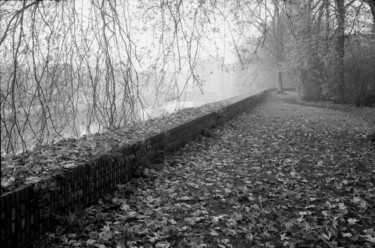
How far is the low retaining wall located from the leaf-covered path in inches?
5.9

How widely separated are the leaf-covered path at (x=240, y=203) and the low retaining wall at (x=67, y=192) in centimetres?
15

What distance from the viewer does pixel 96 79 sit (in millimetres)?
4523

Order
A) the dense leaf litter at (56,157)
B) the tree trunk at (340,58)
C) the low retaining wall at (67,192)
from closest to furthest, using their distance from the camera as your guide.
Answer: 1. the low retaining wall at (67,192)
2. the dense leaf litter at (56,157)
3. the tree trunk at (340,58)

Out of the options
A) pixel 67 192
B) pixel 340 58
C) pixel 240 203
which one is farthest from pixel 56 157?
pixel 340 58

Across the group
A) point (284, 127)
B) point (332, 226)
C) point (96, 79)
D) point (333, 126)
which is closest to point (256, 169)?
point (332, 226)

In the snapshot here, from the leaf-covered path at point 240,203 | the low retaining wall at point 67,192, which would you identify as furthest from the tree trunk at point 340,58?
the low retaining wall at point 67,192

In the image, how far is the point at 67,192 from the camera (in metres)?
3.58

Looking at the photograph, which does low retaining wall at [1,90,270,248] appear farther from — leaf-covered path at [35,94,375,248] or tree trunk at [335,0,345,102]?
tree trunk at [335,0,345,102]

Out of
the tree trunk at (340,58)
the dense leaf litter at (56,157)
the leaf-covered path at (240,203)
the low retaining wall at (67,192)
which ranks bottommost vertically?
the leaf-covered path at (240,203)

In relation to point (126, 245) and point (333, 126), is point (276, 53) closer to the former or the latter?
point (333, 126)

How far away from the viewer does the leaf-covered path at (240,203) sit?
3.51 m

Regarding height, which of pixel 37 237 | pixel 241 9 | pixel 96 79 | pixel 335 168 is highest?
pixel 241 9

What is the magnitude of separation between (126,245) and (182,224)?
0.85m

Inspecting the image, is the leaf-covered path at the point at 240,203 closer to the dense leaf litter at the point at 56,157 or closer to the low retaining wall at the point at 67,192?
the low retaining wall at the point at 67,192
